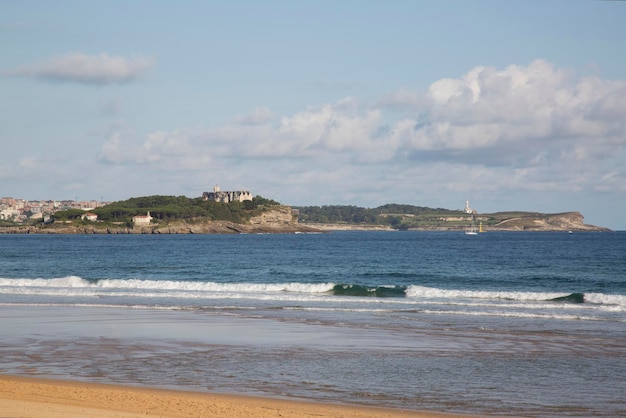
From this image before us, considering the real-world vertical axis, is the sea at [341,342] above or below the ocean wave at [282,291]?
above

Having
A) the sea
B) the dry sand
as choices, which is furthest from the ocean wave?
the dry sand

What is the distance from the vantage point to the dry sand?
1218cm

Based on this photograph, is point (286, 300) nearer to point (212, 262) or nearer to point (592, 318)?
point (592, 318)

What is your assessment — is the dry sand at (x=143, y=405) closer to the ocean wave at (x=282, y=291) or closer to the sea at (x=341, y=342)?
the sea at (x=341, y=342)

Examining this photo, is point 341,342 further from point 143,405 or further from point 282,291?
point 282,291

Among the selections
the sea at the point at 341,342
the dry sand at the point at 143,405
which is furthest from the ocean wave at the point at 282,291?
the dry sand at the point at 143,405

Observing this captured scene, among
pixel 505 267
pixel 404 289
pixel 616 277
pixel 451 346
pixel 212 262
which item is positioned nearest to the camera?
pixel 451 346

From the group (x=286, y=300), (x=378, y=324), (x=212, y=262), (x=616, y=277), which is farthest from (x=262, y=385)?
(x=212, y=262)

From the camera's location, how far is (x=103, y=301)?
35.6m

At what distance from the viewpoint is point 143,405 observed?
42.1 feet

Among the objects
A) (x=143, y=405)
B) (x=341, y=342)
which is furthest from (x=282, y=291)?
(x=143, y=405)

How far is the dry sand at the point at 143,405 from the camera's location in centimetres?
1218

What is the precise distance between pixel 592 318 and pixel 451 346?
1078 centimetres

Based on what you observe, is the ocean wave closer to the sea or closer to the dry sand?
the sea
